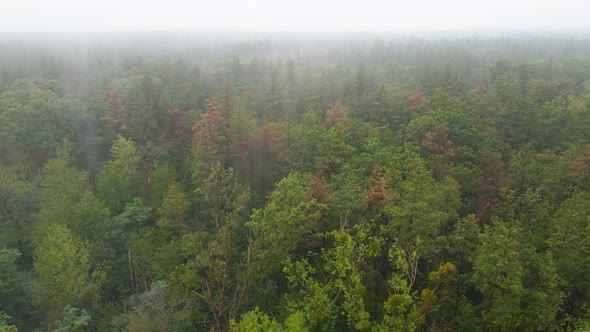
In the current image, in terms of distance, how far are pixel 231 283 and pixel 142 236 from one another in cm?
1186

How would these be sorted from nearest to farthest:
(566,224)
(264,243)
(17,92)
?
(566,224) < (264,243) < (17,92)

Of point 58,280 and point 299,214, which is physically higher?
point 299,214

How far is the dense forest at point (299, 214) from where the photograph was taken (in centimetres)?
2152

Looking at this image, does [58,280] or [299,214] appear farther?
[58,280]

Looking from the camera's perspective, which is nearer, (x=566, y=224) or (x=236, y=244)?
(x=566, y=224)

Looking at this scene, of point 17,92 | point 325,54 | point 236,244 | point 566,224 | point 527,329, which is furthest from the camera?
point 325,54

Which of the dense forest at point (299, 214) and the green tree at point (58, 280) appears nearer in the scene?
the dense forest at point (299, 214)

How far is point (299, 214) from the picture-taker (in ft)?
86.7

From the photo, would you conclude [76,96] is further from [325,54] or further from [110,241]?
[325,54]

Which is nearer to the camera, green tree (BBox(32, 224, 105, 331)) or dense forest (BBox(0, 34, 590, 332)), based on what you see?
dense forest (BBox(0, 34, 590, 332))

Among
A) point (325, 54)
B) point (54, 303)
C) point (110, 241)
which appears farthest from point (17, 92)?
point (325, 54)

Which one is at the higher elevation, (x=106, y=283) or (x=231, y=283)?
(x=231, y=283)

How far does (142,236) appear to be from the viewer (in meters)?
35.8

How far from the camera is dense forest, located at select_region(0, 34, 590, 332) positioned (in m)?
21.5
